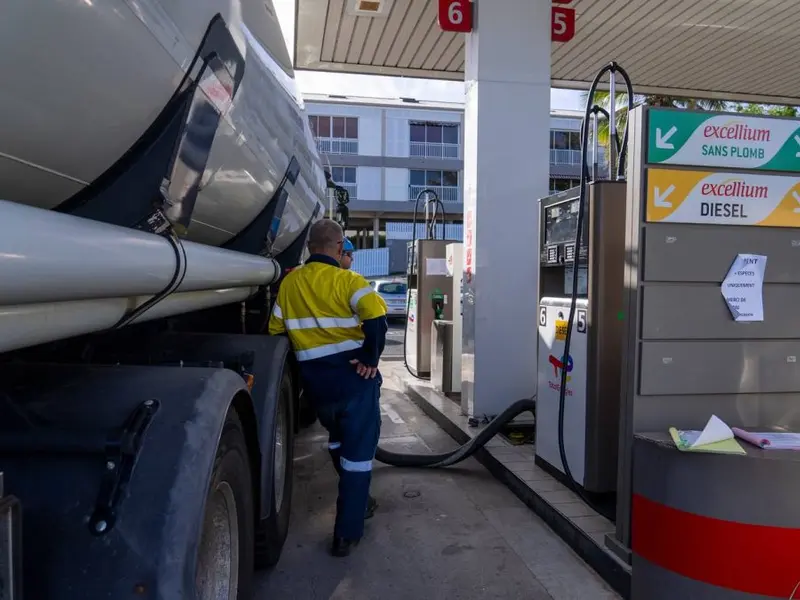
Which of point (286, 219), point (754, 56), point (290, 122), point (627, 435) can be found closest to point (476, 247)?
point (286, 219)

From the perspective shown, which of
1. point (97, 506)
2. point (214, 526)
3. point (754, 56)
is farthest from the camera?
point (754, 56)

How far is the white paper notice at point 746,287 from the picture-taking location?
10.8 ft

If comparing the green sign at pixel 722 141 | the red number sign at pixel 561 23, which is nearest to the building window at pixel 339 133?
the red number sign at pixel 561 23

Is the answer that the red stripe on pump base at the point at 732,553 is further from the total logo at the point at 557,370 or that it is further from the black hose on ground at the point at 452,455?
the black hose on ground at the point at 452,455

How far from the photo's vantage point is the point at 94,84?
166 centimetres

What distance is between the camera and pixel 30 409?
6.22ft

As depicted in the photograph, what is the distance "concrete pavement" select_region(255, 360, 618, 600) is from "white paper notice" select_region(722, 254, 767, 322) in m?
1.58

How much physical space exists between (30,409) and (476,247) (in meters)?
4.75

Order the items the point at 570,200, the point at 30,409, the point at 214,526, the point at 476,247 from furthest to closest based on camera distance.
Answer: the point at 476,247 → the point at 570,200 → the point at 214,526 → the point at 30,409

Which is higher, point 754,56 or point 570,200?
point 754,56

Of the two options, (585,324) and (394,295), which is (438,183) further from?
(585,324)

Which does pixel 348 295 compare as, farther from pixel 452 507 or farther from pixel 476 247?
pixel 476 247

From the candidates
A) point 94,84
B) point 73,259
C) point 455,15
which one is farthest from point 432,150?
point 73,259

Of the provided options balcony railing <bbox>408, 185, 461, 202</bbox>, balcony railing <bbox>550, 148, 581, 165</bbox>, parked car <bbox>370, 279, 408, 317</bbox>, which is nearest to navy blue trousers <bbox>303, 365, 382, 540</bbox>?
parked car <bbox>370, 279, 408, 317</bbox>
